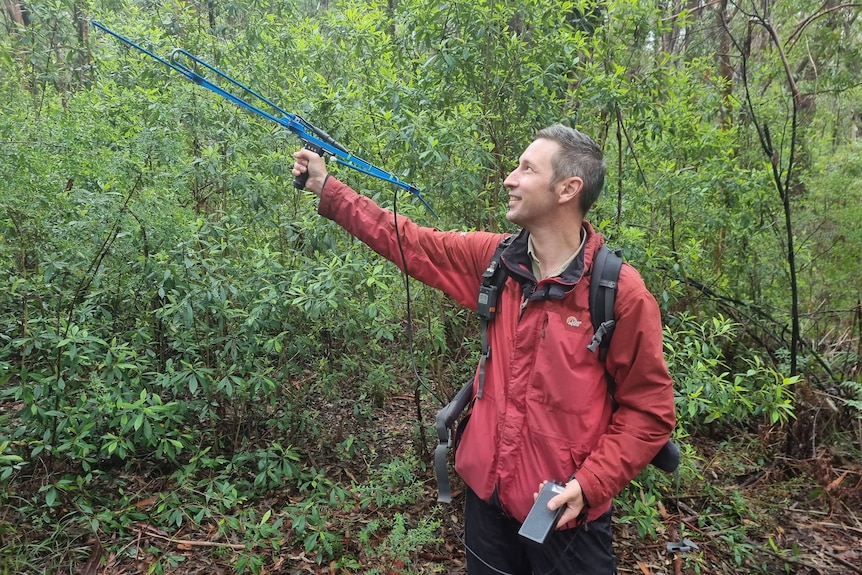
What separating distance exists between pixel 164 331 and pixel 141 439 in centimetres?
79

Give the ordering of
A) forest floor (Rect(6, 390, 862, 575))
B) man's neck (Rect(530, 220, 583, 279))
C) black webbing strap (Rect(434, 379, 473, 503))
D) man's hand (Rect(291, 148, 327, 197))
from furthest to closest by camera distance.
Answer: forest floor (Rect(6, 390, 862, 575)) < man's hand (Rect(291, 148, 327, 197)) < black webbing strap (Rect(434, 379, 473, 503)) < man's neck (Rect(530, 220, 583, 279))

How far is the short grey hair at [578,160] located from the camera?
5.93 feet

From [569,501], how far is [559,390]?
0.35 metres

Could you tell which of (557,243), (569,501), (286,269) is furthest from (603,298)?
(286,269)

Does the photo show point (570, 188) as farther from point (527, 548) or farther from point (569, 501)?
point (527, 548)

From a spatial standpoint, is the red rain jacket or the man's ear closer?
the red rain jacket

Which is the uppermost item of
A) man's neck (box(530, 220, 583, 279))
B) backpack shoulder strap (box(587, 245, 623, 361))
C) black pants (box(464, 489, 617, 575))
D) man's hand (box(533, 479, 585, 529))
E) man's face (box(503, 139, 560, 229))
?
man's face (box(503, 139, 560, 229))

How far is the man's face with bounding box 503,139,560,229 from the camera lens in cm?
181

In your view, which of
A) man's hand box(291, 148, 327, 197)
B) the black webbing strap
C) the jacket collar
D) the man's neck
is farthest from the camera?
man's hand box(291, 148, 327, 197)

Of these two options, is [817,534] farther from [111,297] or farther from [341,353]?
[111,297]

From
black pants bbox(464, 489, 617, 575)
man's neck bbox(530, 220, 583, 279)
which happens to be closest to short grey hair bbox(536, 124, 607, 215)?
man's neck bbox(530, 220, 583, 279)

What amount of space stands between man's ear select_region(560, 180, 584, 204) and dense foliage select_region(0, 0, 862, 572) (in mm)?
1373

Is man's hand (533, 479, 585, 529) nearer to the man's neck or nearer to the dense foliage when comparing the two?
the man's neck

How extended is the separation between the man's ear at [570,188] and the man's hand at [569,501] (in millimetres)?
972
